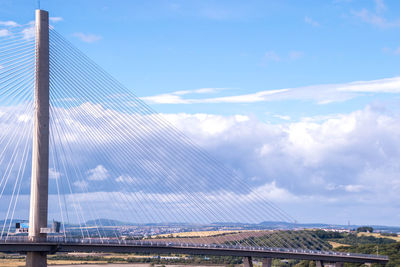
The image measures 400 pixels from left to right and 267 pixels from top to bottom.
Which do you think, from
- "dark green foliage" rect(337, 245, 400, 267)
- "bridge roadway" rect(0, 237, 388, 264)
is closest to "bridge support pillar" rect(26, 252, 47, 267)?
"bridge roadway" rect(0, 237, 388, 264)

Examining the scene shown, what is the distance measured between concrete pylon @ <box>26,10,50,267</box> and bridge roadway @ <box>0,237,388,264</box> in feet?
5.50

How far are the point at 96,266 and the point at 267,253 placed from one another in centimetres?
6872

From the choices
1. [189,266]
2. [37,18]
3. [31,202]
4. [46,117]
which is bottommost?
[189,266]

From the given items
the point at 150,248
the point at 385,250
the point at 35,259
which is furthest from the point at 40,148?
the point at 385,250

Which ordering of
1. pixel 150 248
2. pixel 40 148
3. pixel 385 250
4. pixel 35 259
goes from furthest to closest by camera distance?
pixel 385 250 < pixel 150 248 < pixel 35 259 < pixel 40 148

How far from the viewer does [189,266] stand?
160000mm

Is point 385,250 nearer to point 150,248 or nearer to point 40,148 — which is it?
point 150,248

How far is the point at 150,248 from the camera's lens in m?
83.7

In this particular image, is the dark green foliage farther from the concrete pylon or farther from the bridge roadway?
the concrete pylon

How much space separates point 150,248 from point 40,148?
20567mm

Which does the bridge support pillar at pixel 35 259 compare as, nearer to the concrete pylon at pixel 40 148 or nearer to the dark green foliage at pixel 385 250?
the concrete pylon at pixel 40 148

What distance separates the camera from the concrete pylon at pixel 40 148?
71.4m

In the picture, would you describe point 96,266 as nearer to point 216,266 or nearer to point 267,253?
point 216,266

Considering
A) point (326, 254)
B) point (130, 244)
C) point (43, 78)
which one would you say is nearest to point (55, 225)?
point (130, 244)
